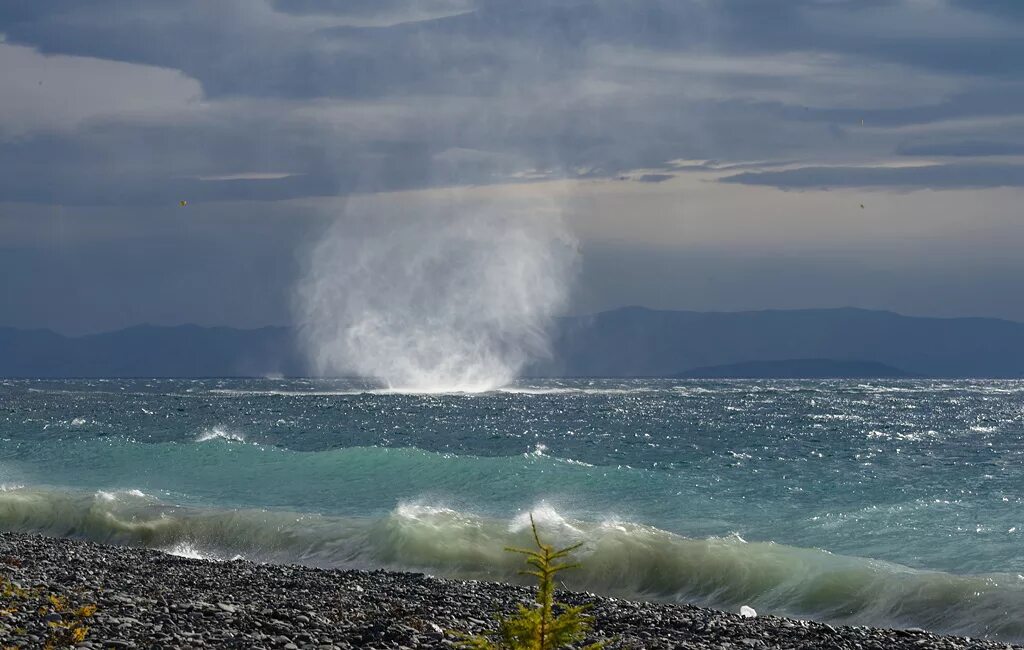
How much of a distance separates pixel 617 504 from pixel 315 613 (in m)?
18.6

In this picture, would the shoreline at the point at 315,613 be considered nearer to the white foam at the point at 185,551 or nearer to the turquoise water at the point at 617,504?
the white foam at the point at 185,551

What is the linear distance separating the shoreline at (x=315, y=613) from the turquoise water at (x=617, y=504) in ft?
11.1

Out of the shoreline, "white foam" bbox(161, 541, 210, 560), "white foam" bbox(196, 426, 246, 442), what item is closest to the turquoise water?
"white foam" bbox(161, 541, 210, 560)

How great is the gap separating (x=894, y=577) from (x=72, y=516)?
77.0 ft

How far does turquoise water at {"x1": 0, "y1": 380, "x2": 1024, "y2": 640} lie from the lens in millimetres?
24156

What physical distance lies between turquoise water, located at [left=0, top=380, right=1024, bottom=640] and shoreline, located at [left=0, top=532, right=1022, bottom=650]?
3.37m

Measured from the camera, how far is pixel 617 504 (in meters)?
35.1

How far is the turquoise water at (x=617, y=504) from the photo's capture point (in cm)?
2416

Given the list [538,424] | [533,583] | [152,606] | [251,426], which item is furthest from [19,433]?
[152,606]

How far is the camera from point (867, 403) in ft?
381

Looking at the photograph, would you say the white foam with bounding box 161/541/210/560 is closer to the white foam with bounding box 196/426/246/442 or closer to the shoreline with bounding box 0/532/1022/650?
the shoreline with bounding box 0/532/1022/650

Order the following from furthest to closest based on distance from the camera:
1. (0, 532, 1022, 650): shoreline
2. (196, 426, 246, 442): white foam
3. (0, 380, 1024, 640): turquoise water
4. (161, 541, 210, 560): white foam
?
(196, 426, 246, 442): white foam, (161, 541, 210, 560): white foam, (0, 380, 1024, 640): turquoise water, (0, 532, 1022, 650): shoreline

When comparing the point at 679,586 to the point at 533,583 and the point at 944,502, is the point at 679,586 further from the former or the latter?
the point at 944,502

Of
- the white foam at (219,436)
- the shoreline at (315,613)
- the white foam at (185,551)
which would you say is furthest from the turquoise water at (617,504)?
the shoreline at (315,613)
